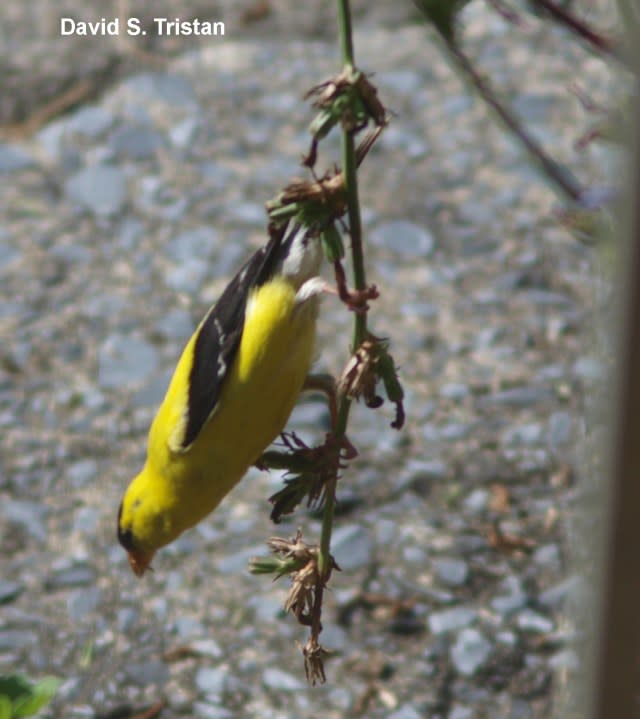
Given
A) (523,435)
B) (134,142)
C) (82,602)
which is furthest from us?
(134,142)

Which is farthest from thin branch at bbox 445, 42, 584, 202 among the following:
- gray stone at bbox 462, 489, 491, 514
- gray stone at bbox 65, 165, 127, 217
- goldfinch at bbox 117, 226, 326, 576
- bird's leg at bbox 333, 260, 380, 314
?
gray stone at bbox 65, 165, 127, 217

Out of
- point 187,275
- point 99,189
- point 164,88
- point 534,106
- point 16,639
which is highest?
point 164,88

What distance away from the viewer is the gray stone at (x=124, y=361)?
12.2ft

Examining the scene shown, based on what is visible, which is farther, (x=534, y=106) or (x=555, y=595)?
(x=534, y=106)

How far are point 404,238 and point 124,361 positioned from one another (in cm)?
102

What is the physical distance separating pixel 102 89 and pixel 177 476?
271cm

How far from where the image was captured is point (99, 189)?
4.41 metres

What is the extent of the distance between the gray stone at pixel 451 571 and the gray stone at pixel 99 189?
189 cm

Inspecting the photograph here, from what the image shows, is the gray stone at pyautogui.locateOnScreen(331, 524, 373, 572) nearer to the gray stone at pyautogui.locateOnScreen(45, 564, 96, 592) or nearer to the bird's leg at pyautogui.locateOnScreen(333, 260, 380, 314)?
the gray stone at pyautogui.locateOnScreen(45, 564, 96, 592)

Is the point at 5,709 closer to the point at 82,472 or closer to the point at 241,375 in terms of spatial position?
the point at 241,375

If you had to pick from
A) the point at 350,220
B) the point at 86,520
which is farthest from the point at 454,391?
the point at 350,220

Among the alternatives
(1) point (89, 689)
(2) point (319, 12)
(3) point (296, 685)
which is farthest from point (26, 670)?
(2) point (319, 12)

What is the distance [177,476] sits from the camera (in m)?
2.42

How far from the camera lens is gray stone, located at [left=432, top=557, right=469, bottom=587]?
3042 mm
